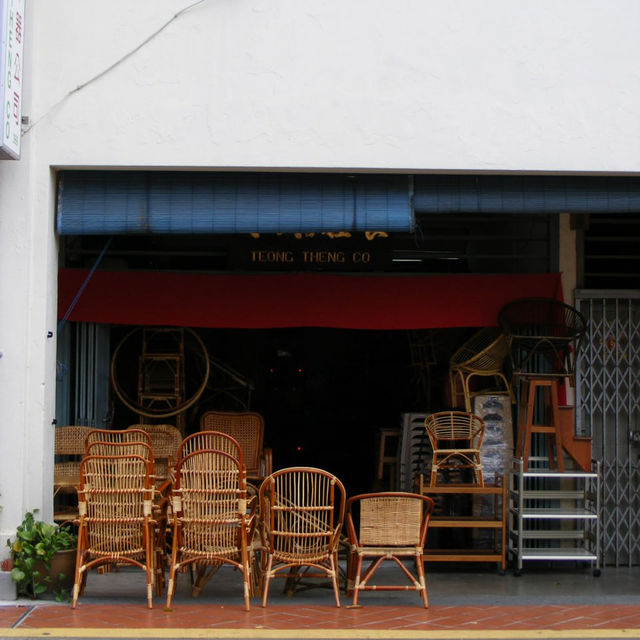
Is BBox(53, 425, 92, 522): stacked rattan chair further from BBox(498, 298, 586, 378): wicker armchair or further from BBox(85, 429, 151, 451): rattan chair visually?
BBox(498, 298, 586, 378): wicker armchair

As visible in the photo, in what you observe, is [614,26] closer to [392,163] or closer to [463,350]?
[392,163]

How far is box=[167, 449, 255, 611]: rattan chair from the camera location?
746 centimetres

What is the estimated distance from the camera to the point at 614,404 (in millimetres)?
9898

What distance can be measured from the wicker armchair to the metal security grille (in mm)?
300

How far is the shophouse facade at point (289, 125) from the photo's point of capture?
7.94 meters

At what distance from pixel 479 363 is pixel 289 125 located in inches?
129

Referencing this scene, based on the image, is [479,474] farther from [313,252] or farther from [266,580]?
[313,252]

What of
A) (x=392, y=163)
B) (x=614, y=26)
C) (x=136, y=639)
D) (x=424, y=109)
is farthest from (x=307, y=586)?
(x=614, y=26)

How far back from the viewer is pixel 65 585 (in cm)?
781

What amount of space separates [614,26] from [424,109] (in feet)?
5.98

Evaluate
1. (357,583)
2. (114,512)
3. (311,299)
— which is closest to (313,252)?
(311,299)

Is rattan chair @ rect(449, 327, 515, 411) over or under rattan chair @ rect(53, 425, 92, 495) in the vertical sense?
over

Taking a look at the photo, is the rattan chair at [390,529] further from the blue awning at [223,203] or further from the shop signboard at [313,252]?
the shop signboard at [313,252]

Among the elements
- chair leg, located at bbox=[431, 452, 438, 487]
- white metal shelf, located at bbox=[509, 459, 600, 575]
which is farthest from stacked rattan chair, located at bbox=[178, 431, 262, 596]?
white metal shelf, located at bbox=[509, 459, 600, 575]
